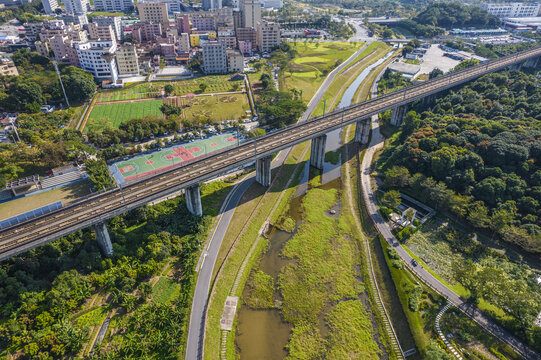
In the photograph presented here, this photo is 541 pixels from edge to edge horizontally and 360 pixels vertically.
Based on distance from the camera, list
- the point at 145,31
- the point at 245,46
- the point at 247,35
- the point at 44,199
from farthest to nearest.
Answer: the point at 145,31 → the point at 247,35 → the point at 245,46 → the point at 44,199

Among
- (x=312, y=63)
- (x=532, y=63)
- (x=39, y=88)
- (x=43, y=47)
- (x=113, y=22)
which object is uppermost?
(x=113, y=22)

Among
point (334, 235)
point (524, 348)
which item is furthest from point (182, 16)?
point (524, 348)

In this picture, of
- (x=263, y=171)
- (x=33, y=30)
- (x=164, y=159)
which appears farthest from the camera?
(x=33, y=30)

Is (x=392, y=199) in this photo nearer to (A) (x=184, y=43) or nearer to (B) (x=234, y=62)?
(B) (x=234, y=62)

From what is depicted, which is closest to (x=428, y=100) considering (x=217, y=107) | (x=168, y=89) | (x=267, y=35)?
(x=217, y=107)

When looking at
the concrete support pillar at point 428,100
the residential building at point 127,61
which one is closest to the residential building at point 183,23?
the residential building at point 127,61

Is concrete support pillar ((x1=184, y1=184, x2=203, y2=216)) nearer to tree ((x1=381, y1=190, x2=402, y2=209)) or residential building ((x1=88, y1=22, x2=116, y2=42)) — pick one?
tree ((x1=381, y1=190, x2=402, y2=209))

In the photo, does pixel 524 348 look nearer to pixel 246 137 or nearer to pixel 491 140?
pixel 491 140
